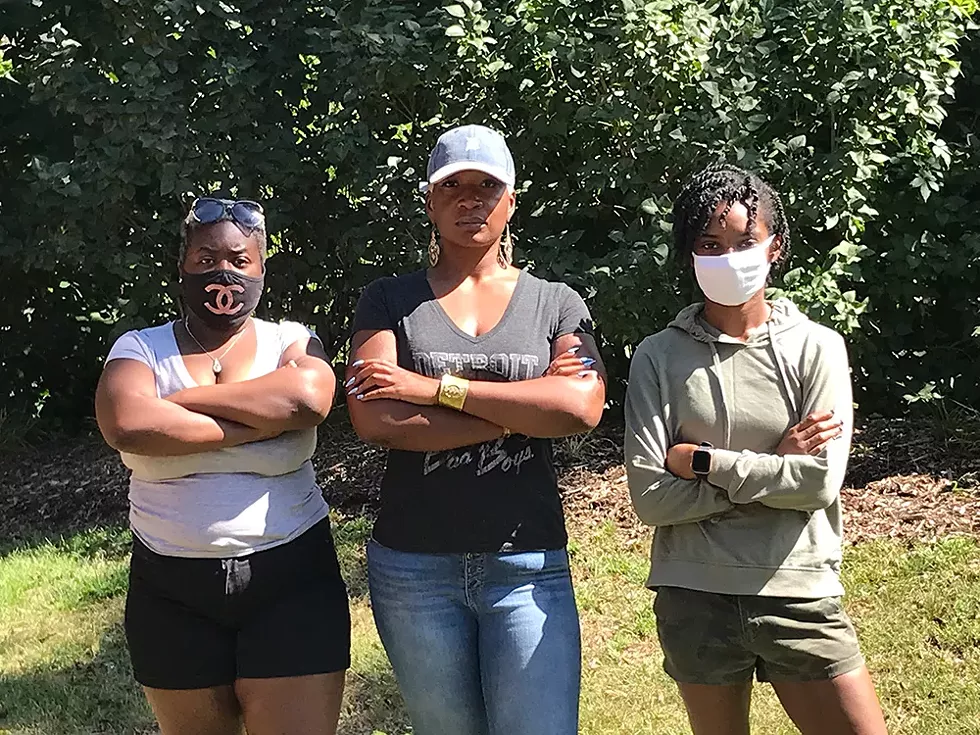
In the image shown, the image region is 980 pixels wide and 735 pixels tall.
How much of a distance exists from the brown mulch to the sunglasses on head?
11.9 feet

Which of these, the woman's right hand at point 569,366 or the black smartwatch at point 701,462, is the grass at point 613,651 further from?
the woman's right hand at point 569,366

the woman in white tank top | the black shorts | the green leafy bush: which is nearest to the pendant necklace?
the woman in white tank top

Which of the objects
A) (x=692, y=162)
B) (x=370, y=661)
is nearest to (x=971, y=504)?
(x=692, y=162)

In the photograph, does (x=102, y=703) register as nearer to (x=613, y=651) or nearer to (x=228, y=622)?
(x=613, y=651)

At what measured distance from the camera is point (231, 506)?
Result: 2.71 m

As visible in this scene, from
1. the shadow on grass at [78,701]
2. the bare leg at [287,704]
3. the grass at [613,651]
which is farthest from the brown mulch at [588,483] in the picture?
the bare leg at [287,704]

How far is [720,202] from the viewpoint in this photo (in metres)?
2.78

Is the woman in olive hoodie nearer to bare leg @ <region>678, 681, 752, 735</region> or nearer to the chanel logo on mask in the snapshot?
bare leg @ <region>678, 681, 752, 735</region>

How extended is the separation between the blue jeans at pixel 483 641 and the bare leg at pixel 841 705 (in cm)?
57

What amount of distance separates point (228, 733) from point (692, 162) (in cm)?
425

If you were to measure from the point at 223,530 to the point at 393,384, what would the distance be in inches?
22.4

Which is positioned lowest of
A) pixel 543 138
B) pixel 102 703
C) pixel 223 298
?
pixel 102 703

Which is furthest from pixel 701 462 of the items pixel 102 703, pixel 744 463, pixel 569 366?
pixel 102 703

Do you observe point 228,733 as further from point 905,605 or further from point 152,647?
point 905,605
